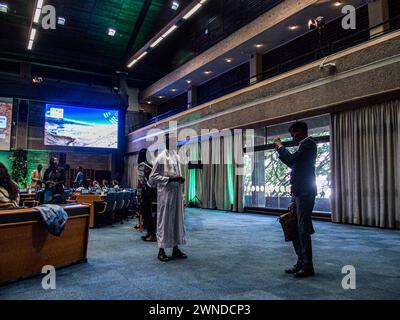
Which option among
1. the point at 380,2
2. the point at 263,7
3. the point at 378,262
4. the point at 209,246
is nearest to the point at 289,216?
the point at 378,262

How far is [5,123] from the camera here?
49.7 feet

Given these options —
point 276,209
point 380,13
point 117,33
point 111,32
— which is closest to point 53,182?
point 276,209

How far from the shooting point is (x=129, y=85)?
1970 cm

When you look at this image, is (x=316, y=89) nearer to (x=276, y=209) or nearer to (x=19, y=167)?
(x=276, y=209)

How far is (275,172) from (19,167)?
11621 mm

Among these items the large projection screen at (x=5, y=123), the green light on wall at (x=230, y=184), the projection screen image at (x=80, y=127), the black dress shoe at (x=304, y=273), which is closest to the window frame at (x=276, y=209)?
the green light on wall at (x=230, y=184)

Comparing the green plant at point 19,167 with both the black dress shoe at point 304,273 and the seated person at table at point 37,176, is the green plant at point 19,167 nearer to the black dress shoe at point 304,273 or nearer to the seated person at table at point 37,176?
the seated person at table at point 37,176

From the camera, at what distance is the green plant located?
49.6ft

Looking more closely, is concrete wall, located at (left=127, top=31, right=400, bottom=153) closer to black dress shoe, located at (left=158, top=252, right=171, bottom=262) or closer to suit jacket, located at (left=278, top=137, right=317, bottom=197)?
suit jacket, located at (left=278, top=137, right=317, bottom=197)

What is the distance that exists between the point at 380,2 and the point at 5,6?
1361cm

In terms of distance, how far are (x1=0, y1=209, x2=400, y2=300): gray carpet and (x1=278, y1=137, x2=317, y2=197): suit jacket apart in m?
0.85

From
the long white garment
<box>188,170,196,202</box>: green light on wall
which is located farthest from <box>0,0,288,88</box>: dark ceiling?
the long white garment

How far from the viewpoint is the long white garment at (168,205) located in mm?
3967

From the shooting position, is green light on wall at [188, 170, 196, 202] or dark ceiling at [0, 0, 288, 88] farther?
green light on wall at [188, 170, 196, 202]
